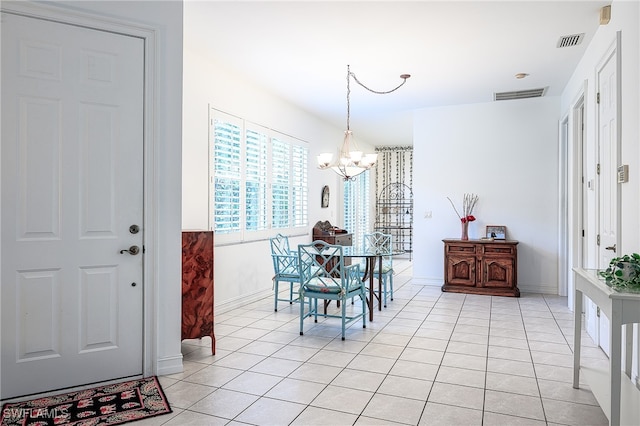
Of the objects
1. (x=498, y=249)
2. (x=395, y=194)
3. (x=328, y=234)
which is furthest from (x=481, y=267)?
(x=395, y=194)

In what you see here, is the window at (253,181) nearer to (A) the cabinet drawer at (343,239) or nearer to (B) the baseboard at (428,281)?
(A) the cabinet drawer at (343,239)

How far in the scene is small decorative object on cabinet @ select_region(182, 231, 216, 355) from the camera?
336 cm

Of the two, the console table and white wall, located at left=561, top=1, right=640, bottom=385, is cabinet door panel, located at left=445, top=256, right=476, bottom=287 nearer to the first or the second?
white wall, located at left=561, top=1, right=640, bottom=385

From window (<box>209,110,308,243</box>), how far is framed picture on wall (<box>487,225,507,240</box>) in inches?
113

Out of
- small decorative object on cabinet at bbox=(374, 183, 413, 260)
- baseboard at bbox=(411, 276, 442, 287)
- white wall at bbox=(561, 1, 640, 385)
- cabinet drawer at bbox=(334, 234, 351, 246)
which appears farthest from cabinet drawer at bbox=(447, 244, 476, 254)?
small decorative object on cabinet at bbox=(374, 183, 413, 260)

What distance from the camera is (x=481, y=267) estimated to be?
19.7 ft

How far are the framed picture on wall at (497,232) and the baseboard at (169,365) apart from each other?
4.76 m

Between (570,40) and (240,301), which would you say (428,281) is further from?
(570,40)

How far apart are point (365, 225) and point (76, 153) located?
7913mm

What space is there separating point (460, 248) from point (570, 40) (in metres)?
3.02

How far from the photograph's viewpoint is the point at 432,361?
3.31 meters

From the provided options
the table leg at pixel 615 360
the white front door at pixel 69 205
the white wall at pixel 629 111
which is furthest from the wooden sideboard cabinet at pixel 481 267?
the white front door at pixel 69 205

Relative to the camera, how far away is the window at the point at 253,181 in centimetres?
482

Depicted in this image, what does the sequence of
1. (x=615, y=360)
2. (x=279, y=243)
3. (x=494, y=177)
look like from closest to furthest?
(x=615, y=360), (x=279, y=243), (x=494, y=177)
